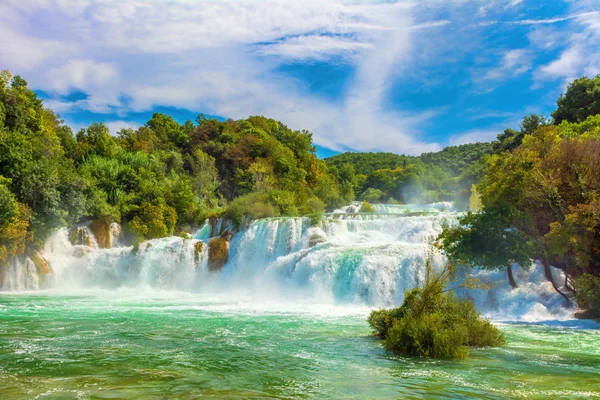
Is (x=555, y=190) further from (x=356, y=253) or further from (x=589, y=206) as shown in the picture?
(x=356, y=253)

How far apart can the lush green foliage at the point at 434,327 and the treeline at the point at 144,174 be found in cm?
1703

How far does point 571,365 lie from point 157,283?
22.9 meters

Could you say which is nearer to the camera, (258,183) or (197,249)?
(197,249)

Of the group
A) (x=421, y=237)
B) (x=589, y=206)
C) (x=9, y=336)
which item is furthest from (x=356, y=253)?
(x=9, y=336)

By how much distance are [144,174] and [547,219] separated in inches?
1087

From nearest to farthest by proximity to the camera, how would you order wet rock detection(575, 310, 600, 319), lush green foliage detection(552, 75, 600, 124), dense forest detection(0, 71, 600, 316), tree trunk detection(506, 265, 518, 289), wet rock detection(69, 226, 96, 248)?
1. wet rock detection(575, 310, 600, 319)
2. dense forest detection(0, 71, 600, 316)
3. tree trunk detection(506, 265, 518, 289)
4. wet rock detection(69, 226, 96, 248)
5. lush green foliage detection(552, 75, 600, 124)

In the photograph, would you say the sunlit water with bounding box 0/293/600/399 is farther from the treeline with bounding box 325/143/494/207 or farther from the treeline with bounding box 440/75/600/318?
the treeline with bounding box 325/143/494/207

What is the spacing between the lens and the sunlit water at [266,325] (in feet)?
22.9

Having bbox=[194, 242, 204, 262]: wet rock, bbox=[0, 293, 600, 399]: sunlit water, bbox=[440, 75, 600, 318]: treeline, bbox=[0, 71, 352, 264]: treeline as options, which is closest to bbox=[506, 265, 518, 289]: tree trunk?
bbox=[440, 75, 600, 318]: treeline

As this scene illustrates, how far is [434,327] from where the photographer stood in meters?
9.32

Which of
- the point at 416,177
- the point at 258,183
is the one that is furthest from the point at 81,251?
the point at 416,177

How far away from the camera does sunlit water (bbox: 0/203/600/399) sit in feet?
22.9

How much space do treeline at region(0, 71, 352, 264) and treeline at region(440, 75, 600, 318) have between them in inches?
491

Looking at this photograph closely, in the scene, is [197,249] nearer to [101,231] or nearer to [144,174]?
[101,231]
